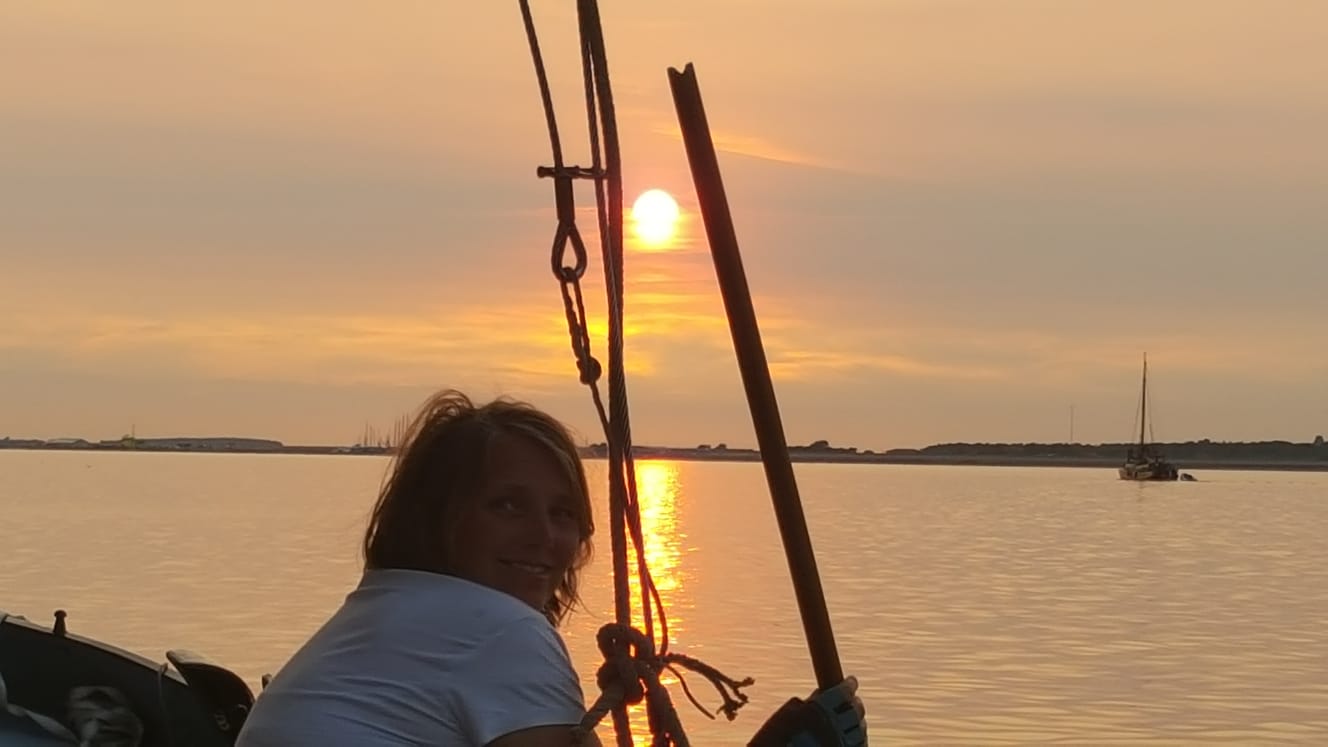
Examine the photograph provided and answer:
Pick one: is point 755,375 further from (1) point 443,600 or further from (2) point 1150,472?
(2) point 1150,472

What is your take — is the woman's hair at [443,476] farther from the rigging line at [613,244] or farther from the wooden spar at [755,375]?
the wooden spar at [755,375]

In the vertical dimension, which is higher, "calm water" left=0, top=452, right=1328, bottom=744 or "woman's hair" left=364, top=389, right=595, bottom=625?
"woman's hair" left=364, top=389, right=595, bottom=625

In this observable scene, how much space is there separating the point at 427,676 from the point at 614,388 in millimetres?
791

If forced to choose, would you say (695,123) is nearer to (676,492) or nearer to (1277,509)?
(1277,509)

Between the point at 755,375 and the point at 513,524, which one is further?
the point at 755,375

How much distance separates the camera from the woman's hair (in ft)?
10.1

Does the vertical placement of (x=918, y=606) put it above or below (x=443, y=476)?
below

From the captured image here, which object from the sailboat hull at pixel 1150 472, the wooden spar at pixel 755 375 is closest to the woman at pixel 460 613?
the wooden spar at pixel 755 375

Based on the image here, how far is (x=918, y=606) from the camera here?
2842 cm

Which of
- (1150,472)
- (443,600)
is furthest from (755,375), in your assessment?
(1150,472)

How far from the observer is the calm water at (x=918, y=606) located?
57.9 feet

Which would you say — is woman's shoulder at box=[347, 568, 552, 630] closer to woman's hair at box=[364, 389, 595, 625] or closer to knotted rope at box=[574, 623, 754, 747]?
woman's hair at box=[364, 389, 595, 625]

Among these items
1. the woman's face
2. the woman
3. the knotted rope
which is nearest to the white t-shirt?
the woman

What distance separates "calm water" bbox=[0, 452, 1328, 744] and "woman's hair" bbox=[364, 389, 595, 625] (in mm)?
495
